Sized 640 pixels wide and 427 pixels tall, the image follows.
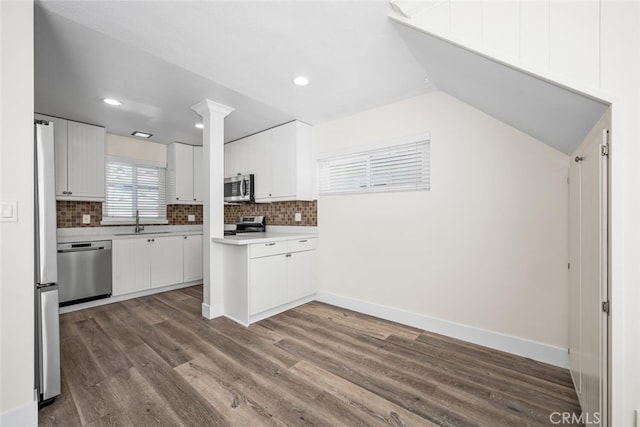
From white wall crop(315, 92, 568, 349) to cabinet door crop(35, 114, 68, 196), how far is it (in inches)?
145

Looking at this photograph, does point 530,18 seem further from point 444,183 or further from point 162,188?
point 162,188

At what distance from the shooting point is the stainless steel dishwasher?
10.7 feet

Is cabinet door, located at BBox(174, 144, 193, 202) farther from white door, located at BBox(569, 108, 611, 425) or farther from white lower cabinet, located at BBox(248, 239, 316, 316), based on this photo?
white door, located at BBox(569, 108, 611, 425)

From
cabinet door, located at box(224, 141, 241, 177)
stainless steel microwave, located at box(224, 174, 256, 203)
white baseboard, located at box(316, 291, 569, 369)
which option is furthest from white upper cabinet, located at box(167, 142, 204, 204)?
white baseboard, located at box(316, 291, 569, 369)

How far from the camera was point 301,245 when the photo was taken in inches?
138

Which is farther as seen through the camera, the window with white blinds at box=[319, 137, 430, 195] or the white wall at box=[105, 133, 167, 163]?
the white wall at box=[105, 133, 167, 163]

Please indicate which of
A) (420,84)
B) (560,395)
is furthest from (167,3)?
(560,395)

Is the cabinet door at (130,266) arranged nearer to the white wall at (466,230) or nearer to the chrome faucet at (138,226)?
the chrome faucet at (138,226)

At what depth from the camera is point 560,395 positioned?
1762mm

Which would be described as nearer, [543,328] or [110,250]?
[543,328]

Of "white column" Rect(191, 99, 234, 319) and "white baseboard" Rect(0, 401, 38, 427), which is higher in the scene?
"white column" Rect(191, 99, 234, 319)

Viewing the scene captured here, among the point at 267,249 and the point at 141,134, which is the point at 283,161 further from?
the point at 141,134

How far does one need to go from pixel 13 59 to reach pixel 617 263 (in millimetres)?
2992

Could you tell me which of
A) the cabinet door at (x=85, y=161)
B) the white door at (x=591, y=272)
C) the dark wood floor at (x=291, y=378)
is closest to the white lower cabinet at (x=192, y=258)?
the cabinet door at (x=85, y=161)
